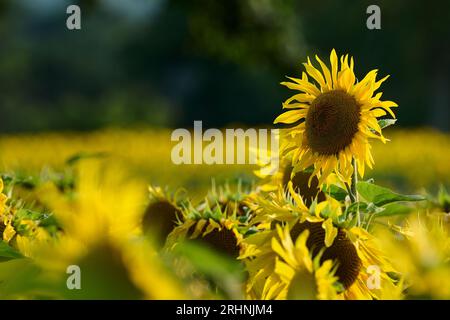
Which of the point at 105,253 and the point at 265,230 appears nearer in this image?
the point at 105,253

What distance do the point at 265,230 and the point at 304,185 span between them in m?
0.39

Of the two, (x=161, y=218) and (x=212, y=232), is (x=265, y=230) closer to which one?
(x=212, y=232)

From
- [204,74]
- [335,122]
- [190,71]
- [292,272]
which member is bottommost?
[292,272]

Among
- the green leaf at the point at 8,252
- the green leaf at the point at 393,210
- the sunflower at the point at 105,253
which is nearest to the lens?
the sunflower at the point at 105,253

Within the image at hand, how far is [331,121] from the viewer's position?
4.91 ft

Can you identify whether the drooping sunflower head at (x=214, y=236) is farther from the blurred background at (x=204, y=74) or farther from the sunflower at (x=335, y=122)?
the blurred background at (x=204, y=74)

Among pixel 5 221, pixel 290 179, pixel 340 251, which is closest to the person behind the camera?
pixel 340 251

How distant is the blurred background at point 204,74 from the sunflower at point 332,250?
7.72m

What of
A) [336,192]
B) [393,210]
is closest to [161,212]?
[336,192]

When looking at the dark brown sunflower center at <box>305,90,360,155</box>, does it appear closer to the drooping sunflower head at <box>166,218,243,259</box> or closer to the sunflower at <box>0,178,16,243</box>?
the drooping sunflower head at <box>166,218,243,259</box>

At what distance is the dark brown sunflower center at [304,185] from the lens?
1535 mm

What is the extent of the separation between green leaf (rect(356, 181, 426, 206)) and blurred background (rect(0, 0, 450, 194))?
756 cm

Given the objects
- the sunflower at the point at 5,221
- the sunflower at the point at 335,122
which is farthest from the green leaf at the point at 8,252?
the sunflower at the point at 335,122

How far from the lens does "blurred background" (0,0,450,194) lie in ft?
38.8
